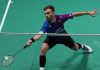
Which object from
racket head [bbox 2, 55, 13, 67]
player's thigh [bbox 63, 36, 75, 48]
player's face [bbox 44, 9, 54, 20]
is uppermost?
player's face [bbox 44, 9, 54, 20]

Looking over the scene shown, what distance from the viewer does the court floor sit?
5.60 meters

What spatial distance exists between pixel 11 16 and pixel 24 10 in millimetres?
398

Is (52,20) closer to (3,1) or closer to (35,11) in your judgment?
(35,11)

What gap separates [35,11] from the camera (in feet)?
23.8

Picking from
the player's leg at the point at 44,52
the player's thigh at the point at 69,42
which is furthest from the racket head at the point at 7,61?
the player's thigh at the point at 69,42

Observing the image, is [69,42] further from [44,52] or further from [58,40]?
[44,52]

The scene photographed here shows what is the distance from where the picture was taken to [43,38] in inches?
246

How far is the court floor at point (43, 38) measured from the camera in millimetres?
5602

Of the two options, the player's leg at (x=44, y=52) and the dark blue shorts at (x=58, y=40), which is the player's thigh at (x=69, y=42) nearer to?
the dark blue shorts at (x=58, y=40)

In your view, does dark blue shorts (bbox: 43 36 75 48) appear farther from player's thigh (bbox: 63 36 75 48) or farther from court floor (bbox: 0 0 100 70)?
court floor (bbox: 0 0 100 70)

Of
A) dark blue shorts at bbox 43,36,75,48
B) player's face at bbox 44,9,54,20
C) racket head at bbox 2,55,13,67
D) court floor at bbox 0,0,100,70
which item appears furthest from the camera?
court floor at bbox 0,0,100,70

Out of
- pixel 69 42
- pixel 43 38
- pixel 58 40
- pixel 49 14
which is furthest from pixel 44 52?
pixel 43 38

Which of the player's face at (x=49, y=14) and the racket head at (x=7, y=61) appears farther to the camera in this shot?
the racket head at (x=7, y=61)

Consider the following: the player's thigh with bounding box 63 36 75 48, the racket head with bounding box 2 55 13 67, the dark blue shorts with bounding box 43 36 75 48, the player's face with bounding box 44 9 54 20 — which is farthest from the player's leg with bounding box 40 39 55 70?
the racket head with bounding box 2 55 13 67
